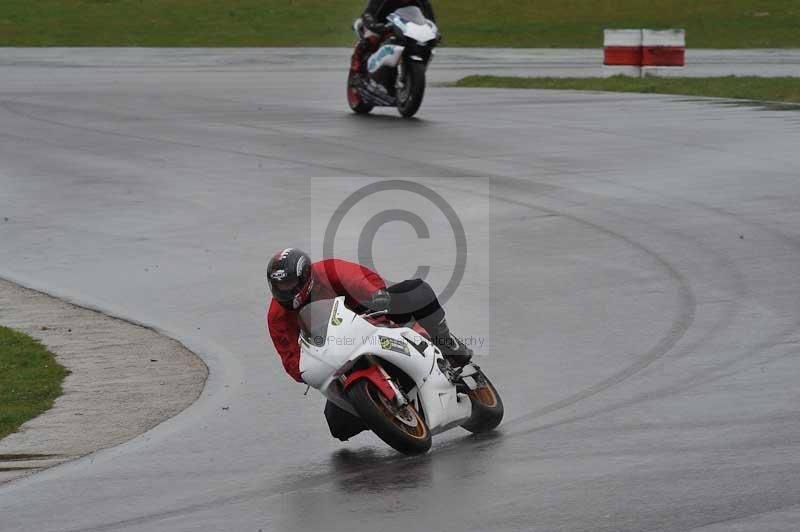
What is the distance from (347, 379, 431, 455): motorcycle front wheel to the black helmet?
615 millimetres

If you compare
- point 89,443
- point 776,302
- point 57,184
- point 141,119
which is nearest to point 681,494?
point 89,443

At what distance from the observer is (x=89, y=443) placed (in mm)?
9133

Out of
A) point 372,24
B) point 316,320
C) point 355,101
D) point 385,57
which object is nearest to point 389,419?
point 316,320

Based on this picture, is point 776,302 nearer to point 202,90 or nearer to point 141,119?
point 141,119

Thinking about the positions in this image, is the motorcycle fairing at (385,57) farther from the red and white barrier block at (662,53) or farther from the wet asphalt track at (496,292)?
the red and white barrier block at (662,53)

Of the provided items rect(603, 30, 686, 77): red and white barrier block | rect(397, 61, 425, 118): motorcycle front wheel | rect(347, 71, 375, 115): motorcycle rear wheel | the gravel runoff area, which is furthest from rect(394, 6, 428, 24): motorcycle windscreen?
the gravel runoff area

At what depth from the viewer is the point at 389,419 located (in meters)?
8.49

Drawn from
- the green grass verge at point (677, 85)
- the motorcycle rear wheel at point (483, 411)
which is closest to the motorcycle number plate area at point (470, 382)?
the motorcycle rear wheel at point (483, 411)

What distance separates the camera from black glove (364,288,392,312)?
8812mm

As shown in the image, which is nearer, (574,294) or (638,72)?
(574,294)

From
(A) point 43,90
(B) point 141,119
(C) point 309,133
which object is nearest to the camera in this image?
(C) point 309,133

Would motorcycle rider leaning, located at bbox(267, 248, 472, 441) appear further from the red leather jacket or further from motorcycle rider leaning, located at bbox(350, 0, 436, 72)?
motorcycle rider leaning, located at bbox(350, 0, 436, 72)

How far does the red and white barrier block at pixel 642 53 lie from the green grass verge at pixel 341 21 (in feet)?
37.3

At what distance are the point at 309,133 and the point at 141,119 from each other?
3372 mm
